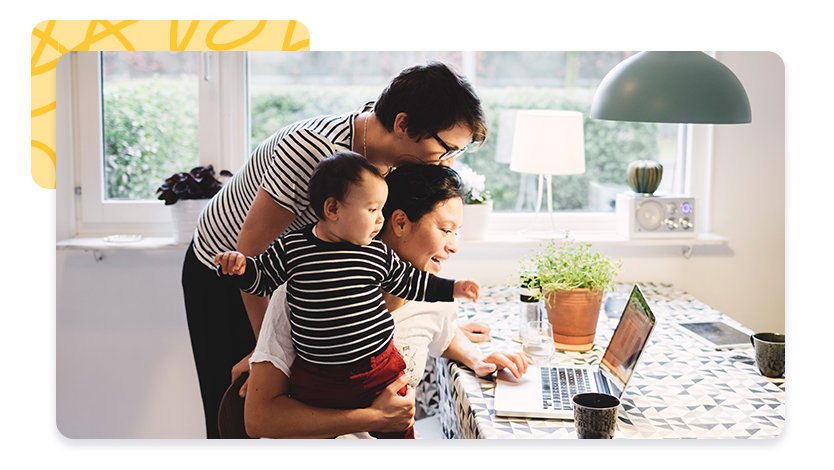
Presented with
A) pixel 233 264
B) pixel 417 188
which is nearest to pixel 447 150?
pixel 417 188

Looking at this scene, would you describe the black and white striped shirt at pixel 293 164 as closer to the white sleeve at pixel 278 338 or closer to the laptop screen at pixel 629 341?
the white sleeve at pixel 278 338

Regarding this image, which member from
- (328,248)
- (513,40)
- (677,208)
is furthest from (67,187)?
(677,208)

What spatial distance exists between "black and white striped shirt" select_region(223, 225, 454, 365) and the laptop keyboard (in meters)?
0.34

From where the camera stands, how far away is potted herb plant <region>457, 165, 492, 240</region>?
2.25m

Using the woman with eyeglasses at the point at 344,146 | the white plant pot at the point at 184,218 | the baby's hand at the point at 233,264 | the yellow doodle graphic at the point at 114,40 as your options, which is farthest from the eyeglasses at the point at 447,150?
the white plant pot at the point at 184,218

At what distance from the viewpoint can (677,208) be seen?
7.45 feet

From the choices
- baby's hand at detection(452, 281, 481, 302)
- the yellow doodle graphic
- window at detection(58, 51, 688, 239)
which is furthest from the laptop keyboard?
the yellow doodle graphic

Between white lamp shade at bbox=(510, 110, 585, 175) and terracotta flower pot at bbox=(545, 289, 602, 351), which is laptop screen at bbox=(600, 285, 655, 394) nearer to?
terracotta flower pot at bbox=(545, 289, 602, 351)

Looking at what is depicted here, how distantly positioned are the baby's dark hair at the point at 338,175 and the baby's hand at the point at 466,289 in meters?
0.22

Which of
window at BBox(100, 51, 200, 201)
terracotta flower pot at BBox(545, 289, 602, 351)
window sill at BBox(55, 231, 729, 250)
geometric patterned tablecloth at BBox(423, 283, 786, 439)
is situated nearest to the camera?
geometric patterned tablecloth at BBox(423, 283, 786, 439)

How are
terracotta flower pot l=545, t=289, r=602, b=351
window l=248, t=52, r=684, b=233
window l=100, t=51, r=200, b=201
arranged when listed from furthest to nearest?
window l=248, t=52, r=684, b=233 < window l=100, t=51, r=200, b=201 < terracotta flower pot l=545, t=289, r=602, b=351

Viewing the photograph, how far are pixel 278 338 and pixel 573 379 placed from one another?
0.58 m

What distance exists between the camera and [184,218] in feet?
6.95

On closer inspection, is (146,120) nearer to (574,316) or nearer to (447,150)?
(447,150)
